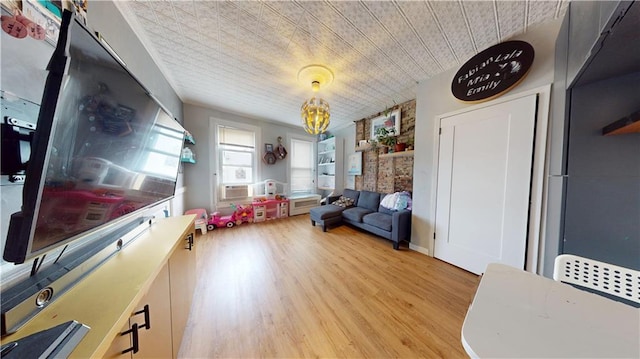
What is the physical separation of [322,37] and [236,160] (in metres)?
3.08

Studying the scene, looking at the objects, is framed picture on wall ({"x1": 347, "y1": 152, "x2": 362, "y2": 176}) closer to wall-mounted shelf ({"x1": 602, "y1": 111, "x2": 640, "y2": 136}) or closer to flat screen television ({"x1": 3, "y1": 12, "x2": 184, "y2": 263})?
wall-mounted shelf ({"x1": 602, "y1": 111, "x2": 640, "y2": 136})

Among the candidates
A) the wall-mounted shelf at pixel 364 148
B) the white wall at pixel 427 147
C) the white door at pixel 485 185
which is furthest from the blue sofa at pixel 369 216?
the wall-mounted shelf at pixel 364 148

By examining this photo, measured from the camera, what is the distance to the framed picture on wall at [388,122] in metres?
3.24

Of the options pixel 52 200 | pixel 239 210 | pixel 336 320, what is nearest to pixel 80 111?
pixel 52 200

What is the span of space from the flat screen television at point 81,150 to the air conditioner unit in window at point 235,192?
285 centimetres

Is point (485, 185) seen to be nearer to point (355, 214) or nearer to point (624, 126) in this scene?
point (624, 126)

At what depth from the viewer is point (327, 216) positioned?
11.1 feet

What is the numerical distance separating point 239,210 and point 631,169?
460 cm

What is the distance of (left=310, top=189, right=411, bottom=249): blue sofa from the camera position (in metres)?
2.62

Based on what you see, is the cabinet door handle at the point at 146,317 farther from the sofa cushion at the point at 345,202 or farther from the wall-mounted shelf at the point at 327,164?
the wall-mounted shelf at the point at 327,164

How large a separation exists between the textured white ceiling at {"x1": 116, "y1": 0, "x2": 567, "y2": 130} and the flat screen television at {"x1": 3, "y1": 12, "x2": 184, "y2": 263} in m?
1.09

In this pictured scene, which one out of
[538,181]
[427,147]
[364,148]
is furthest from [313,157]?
[538,181]

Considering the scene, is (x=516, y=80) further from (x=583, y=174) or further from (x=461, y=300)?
(x=461, y=300)

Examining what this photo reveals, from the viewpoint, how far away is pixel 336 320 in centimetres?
141
